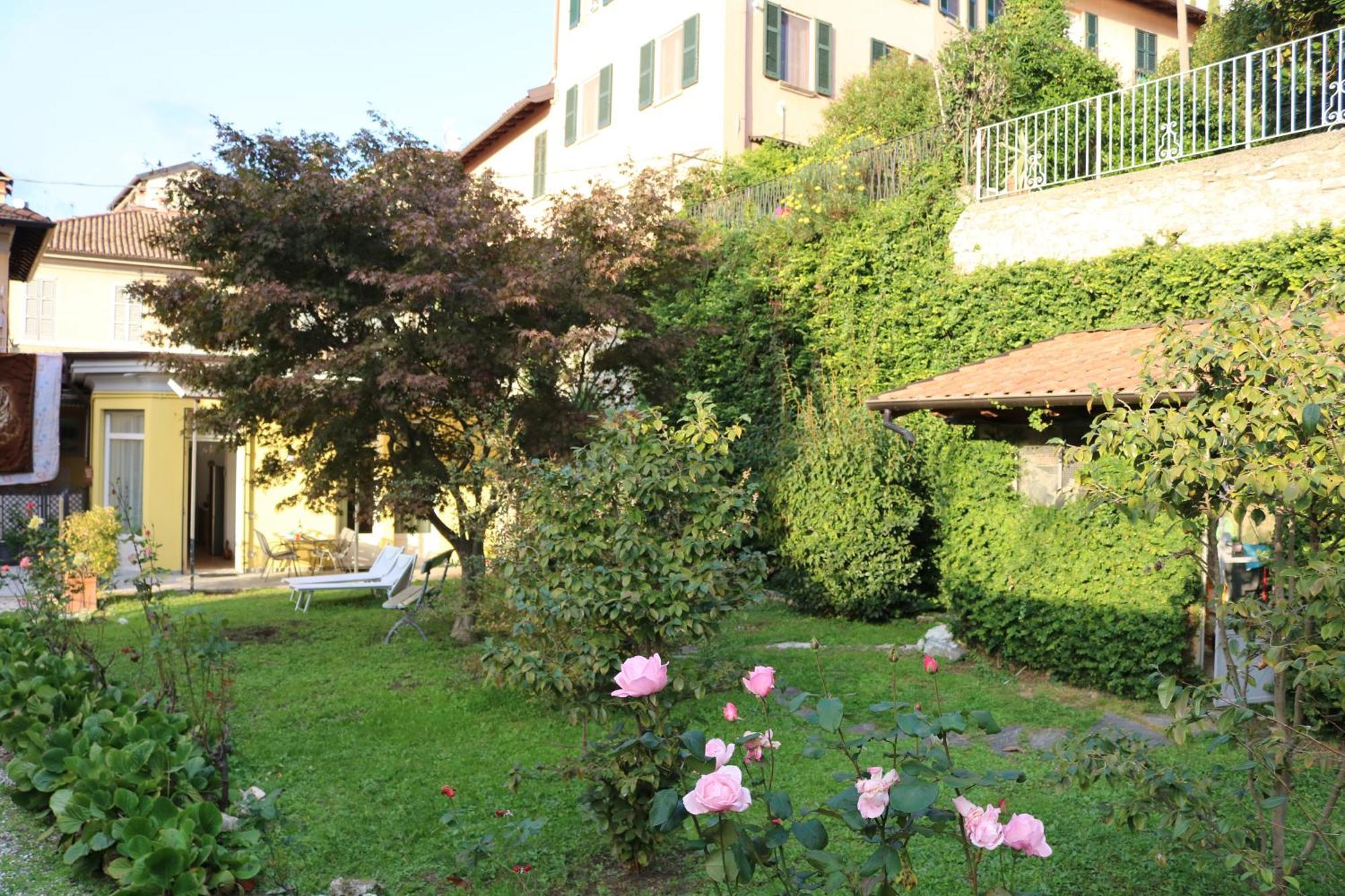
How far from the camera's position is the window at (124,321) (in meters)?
24.4

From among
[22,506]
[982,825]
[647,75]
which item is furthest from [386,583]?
[982,825]

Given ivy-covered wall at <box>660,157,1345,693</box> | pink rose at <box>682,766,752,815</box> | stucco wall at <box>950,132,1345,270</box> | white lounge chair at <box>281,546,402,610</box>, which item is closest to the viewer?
pink rose at <box>682,766,752,815</box>

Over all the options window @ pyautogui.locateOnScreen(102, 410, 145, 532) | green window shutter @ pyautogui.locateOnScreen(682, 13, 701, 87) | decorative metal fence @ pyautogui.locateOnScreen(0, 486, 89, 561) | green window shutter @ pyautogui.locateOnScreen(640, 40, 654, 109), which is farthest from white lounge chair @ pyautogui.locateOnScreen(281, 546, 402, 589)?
green window shutter @ pyautogui.locateOnScreen(640, 40, 654, 109)

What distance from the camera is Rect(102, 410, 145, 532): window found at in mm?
17125

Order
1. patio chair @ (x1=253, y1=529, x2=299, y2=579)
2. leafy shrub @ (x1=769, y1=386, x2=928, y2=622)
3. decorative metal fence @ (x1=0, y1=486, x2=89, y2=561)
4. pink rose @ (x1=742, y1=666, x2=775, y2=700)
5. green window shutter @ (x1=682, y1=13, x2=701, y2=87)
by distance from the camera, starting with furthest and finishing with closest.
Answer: green window shutter @ (x1=682, y1=13, x2=701, y2=87)
patio chair @ (x1=253, y1=529, x2=299, y2=579)
decorative metal fence @ (x1=0, y1=486, x2=89, y2=561)
leafy shrub @ (x1=769, y1=386, x2=928, y2=622)
pink rose @ (x1=742, y1=666, x2=775, y2=700)

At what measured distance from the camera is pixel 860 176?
13.2 metres

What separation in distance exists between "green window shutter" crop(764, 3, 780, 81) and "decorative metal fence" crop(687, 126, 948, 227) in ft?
13.7

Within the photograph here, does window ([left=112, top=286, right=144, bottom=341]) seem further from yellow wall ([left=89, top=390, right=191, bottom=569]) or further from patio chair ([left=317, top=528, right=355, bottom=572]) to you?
patio chair ([left=317, top=528, right=355, bottom=572])

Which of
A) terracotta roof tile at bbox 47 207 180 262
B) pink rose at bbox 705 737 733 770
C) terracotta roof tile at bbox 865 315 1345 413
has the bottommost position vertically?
pink rose at bbox 705 737 733 770

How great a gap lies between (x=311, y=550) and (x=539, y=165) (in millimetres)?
10285

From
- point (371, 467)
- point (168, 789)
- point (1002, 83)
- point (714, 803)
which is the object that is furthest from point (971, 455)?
point (714, 803)

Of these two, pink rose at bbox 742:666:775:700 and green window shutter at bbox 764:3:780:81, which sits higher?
green window shutter at bbox 764:3:780:81

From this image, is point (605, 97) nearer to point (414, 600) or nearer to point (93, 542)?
point (93, 542)

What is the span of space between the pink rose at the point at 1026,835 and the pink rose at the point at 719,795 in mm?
623
